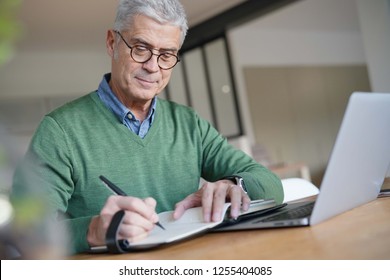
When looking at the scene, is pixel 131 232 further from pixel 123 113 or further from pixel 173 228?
→ pixel 123 113

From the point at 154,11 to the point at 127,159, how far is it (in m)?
0.28

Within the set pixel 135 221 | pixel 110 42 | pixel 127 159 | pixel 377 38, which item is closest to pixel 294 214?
pixel 135 221

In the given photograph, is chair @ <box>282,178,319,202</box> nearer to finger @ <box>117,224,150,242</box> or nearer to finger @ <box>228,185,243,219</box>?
finger @ <box>228,185,243,219</box>

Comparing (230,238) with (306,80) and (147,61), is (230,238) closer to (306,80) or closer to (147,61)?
(147,61)

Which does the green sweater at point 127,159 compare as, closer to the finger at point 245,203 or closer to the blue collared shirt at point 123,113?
the blue collared shirt at point 123,113

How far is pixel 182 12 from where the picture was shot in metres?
0.99

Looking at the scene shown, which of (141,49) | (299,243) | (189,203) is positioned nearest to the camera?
(299,243)

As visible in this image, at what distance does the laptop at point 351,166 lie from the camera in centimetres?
57

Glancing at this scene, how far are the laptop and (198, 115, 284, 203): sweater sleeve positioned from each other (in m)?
0.12

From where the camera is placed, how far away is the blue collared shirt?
1005 millimetres

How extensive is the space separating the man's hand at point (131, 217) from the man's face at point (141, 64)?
1.42ft

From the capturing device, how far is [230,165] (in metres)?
1.05

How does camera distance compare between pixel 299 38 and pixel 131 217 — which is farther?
pixel 299 38

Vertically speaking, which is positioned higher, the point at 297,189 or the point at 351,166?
the point at 351,166
